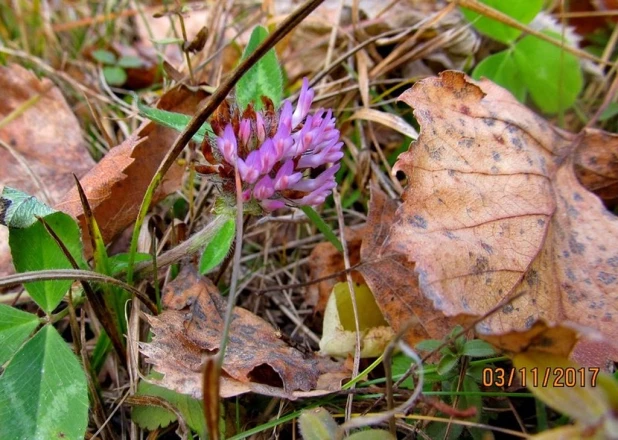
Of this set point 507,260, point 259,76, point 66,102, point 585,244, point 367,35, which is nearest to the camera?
point 507,260

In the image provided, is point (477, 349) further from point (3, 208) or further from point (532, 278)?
point (3, 208)

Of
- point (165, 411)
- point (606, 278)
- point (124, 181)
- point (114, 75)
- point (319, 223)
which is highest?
point (114, 75)

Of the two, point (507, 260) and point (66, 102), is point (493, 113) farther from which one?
point (66, 102)

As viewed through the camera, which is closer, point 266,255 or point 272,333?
point 272,333

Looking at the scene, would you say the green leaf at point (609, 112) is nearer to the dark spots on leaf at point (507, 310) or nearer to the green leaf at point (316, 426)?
the dark spots on leaf at point (507, 310)

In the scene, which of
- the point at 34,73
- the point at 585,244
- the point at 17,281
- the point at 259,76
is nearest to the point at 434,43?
the point at 259,76

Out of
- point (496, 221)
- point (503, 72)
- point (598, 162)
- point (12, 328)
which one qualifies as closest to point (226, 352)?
point (12, 328)

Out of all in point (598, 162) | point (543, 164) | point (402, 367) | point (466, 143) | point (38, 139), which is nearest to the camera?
point (402, 367)
